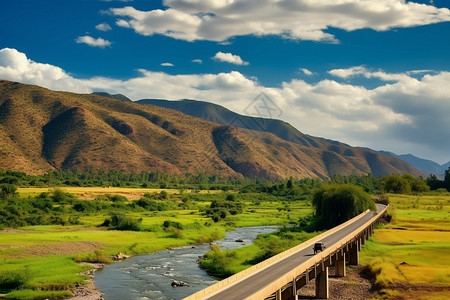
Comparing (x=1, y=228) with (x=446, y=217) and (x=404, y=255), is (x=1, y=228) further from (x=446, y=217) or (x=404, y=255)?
(x=446, y=217)

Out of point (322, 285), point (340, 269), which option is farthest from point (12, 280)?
point (340, 269)

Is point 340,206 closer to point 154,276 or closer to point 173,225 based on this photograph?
point 173,225

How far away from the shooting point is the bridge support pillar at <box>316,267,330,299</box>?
38.9 meters

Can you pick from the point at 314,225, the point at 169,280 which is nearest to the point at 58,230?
the point at 169,280

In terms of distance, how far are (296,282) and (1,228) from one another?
6305 centimetres

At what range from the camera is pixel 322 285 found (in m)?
39.2

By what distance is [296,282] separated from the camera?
106 ft

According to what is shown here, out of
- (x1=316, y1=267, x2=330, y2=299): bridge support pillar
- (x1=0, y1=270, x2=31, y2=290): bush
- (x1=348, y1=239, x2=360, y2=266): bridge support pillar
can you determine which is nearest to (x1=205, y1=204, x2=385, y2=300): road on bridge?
(x1=316, y1=267, x2=330, y2=299): bridge support pillar

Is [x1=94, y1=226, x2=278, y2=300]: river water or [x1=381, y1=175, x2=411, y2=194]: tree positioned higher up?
[x1=381, y1=175, x2=411, y2=194]: tree

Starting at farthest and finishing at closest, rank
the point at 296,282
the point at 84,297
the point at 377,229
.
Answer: the point at 377,229 < the point at 84,297 < the point at 296,282

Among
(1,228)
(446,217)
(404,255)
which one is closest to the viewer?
(404,255)

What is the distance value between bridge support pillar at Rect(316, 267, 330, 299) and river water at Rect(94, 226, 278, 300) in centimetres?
1181

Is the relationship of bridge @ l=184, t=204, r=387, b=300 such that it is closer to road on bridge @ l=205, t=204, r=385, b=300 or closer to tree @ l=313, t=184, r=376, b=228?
road on bridge @ l=205, t=204, r=385, b=300

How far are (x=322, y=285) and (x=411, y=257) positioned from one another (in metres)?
21.6
